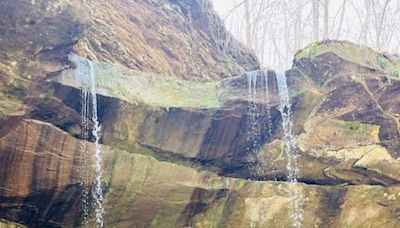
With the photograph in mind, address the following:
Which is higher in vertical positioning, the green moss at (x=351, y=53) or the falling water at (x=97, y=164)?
the green moss at (x=351, y=53)

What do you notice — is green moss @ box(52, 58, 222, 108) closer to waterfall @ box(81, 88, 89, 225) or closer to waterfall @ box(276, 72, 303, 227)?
waterfall @ box(81, 88, 89, 225)

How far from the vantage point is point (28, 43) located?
7.46 metres

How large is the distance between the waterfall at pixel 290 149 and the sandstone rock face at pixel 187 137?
9 cm

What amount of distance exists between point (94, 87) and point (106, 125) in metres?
0.70

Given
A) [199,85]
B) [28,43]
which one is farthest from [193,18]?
[28,43]

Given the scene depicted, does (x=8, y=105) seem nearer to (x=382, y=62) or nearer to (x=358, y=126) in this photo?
(x=358, y=126)

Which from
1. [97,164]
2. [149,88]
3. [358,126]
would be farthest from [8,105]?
[358,126]

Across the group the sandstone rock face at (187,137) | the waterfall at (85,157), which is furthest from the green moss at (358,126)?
the waterfall at (85,157)

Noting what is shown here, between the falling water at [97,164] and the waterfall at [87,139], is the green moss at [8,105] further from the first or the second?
the falling water at [97,164]

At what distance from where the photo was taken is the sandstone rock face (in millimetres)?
7254

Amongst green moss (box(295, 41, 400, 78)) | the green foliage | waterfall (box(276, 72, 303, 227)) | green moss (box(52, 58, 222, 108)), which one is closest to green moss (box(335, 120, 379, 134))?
waterfall (box(276, 72, 303, 227))

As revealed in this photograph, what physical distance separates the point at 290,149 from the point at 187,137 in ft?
6.33

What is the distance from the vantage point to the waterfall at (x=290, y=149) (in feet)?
26.4

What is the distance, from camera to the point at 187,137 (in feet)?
27.2
